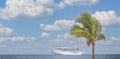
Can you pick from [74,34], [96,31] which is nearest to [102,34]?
[96,31]

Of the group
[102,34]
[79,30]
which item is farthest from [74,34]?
[102,34]

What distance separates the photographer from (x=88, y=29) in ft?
149

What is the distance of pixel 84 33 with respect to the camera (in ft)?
147

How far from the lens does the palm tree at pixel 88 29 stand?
44719 millimetres

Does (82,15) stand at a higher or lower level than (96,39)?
higher

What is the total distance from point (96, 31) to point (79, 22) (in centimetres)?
253

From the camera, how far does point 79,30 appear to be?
147 feet

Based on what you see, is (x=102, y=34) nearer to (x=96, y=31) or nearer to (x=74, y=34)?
(x=96, y=31)

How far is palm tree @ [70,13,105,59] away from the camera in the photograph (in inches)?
1761

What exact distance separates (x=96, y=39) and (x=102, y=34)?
1089 millimetres

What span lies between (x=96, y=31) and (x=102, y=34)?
0.87m

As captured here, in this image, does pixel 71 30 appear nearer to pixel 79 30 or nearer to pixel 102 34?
pixel 79 30

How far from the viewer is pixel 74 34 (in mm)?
44938

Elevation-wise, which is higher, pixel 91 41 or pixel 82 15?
pixel 82 15
